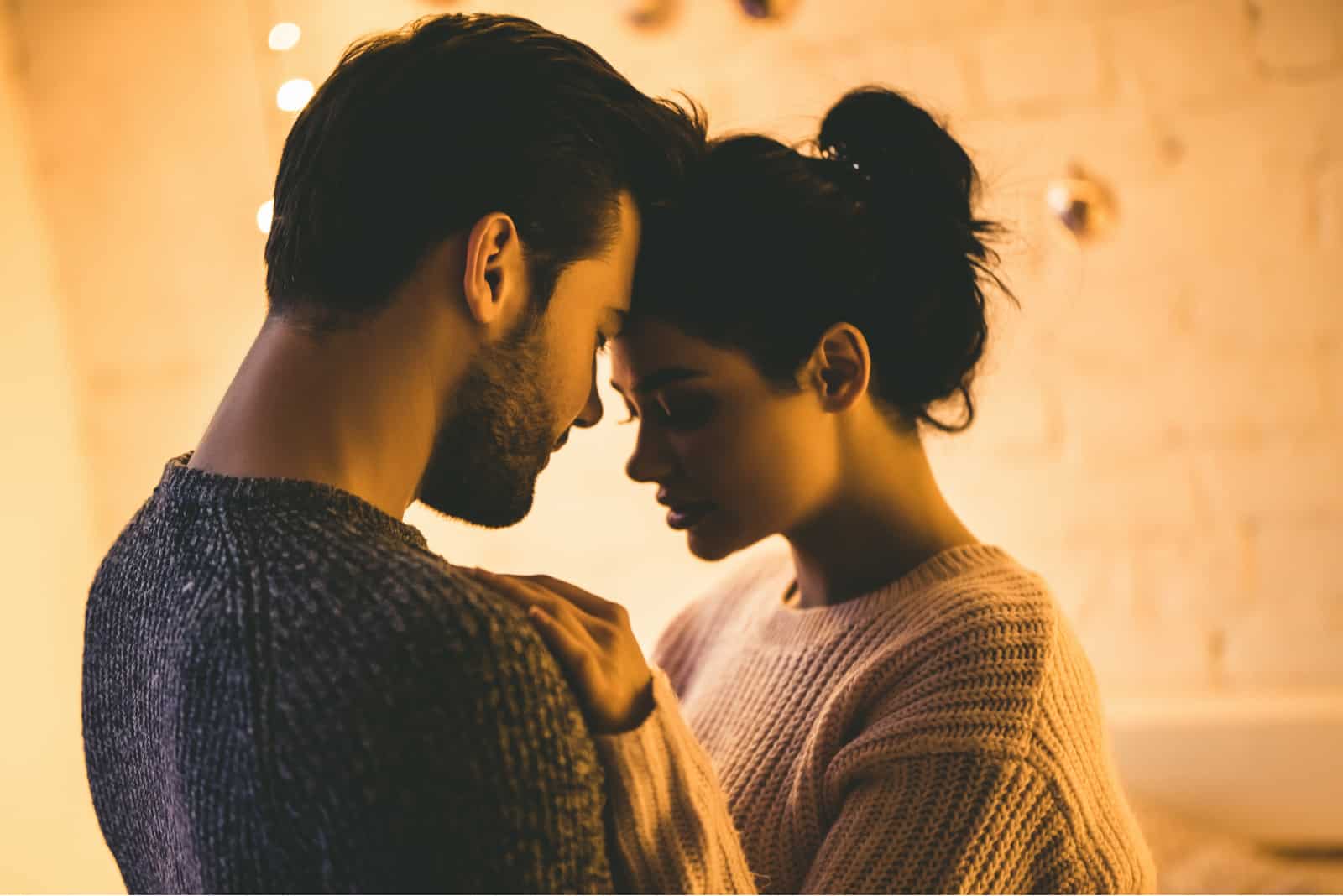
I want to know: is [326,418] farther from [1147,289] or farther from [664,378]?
[1147,289]

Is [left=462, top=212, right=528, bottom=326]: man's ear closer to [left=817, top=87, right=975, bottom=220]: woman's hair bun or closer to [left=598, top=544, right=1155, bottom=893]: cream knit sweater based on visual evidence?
[left=598, top=544, right=1155, bottom=893]: cream knit sweater

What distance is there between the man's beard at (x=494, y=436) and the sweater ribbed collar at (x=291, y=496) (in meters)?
0.11

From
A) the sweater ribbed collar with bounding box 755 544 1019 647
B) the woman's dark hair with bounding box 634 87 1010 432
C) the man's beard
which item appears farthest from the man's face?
the sweater ribbed collar with bounding box 755 544 1019 647

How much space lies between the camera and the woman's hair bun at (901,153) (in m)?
1.06

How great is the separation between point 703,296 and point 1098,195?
90 cm

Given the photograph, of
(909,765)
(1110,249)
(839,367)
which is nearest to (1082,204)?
(1110,249)

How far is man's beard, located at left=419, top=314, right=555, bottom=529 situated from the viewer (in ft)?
2.65

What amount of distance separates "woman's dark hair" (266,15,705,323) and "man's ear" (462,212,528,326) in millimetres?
15

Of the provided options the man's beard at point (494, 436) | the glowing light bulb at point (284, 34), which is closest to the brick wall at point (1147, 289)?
the glowing light bulb at point (284, 34)

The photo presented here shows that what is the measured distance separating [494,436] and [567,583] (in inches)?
5.2

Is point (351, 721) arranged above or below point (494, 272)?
below

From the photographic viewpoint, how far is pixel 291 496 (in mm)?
671

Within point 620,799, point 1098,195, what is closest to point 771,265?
point 620,799

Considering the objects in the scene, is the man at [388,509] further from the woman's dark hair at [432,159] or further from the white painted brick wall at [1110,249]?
the white painted brick wall at [1110,249]
